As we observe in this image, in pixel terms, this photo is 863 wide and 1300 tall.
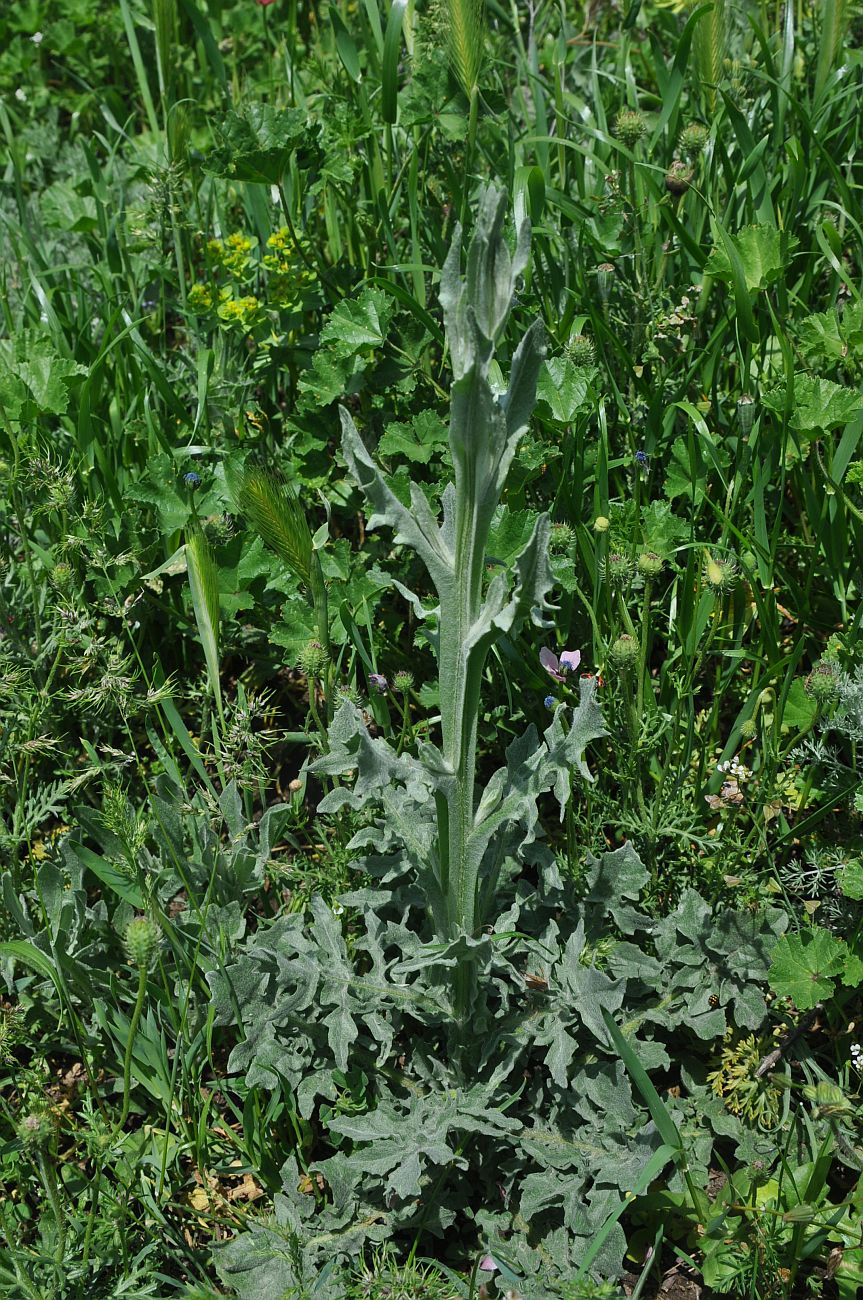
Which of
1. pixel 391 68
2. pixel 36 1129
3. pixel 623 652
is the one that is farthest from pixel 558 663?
pixel 391 68

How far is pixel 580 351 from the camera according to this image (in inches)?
104

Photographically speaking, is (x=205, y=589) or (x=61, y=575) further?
(x=61, y=575)

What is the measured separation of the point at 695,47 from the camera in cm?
314

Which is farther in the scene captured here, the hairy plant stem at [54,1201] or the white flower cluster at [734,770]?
the white flower cluster at [734,770]

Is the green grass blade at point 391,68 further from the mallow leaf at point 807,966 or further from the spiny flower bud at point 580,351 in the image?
the mallow leaf at point 807,966

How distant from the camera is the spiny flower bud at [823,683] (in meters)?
2.27

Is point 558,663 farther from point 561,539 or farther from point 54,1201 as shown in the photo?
point 54,1201

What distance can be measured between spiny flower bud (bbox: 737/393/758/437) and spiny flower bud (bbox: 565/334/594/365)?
1.15 ft

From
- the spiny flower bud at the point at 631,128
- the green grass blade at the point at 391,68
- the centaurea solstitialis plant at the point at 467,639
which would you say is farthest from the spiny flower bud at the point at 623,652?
the green grass blade at the point at 391,68

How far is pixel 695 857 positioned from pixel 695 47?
204 cm

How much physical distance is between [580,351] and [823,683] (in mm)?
886

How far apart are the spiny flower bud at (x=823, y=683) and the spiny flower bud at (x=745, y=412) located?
662 millimetres

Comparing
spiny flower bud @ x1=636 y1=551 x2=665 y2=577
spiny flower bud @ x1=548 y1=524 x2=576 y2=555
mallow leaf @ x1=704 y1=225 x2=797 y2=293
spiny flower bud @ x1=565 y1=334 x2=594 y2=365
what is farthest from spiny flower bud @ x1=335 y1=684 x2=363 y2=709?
mallow leaf @ x1=704 y1=225 x2=797 y2=293

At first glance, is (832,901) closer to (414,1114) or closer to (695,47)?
(414,1114)
